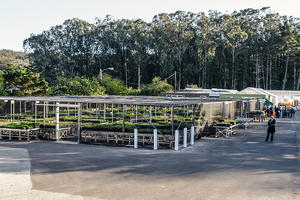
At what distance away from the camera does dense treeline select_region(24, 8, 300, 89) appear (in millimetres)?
66375

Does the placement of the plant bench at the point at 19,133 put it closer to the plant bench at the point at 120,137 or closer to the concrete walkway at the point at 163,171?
the concrete walkway at the point at 163,171

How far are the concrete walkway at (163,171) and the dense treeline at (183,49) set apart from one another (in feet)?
169

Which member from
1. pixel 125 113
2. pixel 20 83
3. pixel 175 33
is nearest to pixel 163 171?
pixel 125 113

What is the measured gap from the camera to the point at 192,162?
40.0 ft

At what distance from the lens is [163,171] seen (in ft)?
35.4

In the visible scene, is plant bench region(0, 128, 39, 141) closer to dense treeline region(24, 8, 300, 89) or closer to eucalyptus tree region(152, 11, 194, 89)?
dense treeline region(24, 8, 300, 89)

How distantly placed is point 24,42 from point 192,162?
7307 cm

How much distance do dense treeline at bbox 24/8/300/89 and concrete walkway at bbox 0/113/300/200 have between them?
51.5 m

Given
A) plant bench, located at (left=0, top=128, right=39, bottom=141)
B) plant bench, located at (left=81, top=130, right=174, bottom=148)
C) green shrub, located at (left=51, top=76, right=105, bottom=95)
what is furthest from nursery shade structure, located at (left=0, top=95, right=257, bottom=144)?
green shrub, located at (left=51, top=76, right=105, bottom=95)

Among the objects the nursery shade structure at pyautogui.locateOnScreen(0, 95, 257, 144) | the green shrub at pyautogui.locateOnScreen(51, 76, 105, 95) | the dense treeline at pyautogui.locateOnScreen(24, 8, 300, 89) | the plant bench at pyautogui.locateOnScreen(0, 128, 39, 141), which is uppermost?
the dense treeline at pyautogui.locateOnScreen(24, 8, 300, 89)

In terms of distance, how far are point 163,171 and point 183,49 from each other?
192ft

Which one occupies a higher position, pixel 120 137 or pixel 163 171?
pixel 120 137

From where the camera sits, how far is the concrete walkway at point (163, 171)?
28.2 feet

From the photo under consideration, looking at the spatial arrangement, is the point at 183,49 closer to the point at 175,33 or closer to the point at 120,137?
the point at 175,33
